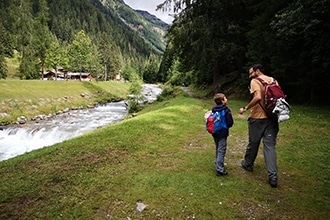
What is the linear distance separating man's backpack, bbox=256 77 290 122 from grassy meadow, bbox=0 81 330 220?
169 cm

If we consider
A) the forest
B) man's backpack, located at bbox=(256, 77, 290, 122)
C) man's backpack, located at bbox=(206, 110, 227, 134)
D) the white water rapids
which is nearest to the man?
man's backpack, located at bbox=(256, 77, 290, 122)

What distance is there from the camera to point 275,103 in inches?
179

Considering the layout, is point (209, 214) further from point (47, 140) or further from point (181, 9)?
point (181, 9)

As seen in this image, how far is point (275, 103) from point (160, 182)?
3.23 m

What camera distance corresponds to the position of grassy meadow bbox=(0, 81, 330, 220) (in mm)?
3875

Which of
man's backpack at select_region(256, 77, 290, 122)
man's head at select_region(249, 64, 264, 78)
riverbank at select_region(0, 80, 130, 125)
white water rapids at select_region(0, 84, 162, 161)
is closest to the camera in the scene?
man's backpack at select_region(256, 77, 290, 122)

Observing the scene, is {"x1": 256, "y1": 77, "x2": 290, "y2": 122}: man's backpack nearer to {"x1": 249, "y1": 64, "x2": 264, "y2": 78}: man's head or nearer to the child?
{"x1": 249, "y1": 64, "x2": 264, "y2": 78}: man's head

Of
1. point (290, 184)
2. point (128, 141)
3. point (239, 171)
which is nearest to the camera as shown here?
point (290, 184)

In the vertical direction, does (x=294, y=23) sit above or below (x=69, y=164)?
above

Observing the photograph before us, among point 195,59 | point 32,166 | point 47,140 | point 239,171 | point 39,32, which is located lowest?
point 47,140

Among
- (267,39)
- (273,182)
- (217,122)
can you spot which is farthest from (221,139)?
(267,39)

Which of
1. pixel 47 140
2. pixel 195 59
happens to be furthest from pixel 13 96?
pixel 195 59

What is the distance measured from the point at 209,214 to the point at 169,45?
796 inches

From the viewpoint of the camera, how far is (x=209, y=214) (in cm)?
374
